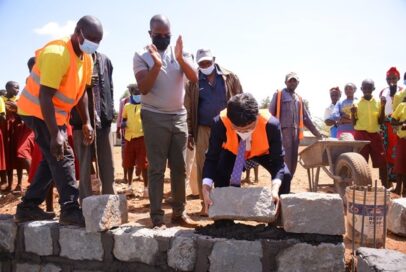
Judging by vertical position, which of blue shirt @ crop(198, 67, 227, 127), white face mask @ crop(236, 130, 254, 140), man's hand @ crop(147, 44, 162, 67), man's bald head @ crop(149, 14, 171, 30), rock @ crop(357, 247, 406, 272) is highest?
man's bald head @ crop(149, 14, 171, 30)

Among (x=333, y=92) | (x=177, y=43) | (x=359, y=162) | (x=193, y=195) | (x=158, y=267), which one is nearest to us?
(x=158, y=267)

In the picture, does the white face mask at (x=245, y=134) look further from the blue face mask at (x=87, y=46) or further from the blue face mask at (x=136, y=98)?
the blue face mask at (x=136, y=98)

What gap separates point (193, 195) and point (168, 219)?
155cm

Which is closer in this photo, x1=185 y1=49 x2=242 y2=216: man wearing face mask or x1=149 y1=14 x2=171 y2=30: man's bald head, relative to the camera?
x1=149 y1=14 x2=171 y2=30: man's bald head

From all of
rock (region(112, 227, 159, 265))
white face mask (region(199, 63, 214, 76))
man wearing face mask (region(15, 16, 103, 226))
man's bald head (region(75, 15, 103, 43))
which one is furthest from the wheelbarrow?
man's bald head (region(75, 15, 103, 43))

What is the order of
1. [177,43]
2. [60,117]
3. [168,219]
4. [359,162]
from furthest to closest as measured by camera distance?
[359,162] < [168,219] < [177,43] < [60,117]

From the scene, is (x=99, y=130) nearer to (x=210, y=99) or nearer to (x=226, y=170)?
(x=210, y=99)

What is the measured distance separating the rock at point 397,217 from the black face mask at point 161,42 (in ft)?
9.30

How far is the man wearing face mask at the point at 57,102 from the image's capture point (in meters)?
2.98

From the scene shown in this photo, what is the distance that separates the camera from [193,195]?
5.81m

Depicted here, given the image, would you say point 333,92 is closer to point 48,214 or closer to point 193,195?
point 193,195

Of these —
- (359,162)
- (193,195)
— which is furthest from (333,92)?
(193,195)

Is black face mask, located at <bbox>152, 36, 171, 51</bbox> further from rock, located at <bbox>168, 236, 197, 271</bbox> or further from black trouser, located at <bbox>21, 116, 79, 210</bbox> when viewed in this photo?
rock, located at <bbox>168, 236, 197, 271</bbox>

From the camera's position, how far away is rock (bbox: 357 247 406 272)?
7.63 feet
